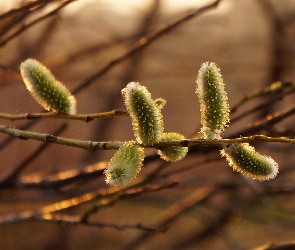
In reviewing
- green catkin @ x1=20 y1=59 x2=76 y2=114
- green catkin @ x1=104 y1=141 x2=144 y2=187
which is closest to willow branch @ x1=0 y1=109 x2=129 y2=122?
green catkin @ x1=20 y1=59 x2=76 y2=114

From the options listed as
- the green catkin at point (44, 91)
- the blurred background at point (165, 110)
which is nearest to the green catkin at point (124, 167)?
the green catkin at point (44, 91)

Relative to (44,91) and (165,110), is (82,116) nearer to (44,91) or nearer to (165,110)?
(44,91)

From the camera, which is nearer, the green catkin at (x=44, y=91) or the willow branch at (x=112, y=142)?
the willow branch at (x=112, y=142)

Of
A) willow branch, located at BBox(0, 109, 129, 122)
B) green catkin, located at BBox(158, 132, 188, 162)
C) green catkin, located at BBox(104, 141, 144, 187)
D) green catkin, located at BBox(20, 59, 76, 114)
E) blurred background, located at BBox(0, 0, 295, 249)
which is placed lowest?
green catkin, located at BBox(104, 141, 144, 187)

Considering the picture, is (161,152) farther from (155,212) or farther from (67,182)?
(155,212)

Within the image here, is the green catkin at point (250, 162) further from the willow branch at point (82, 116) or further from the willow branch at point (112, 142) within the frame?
the willow branch at point (82, 116)

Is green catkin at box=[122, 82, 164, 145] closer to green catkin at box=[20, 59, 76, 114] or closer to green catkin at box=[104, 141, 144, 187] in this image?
green catkin at box=[104, 141, 144, 187]

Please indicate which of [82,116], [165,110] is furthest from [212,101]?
[165,110]
